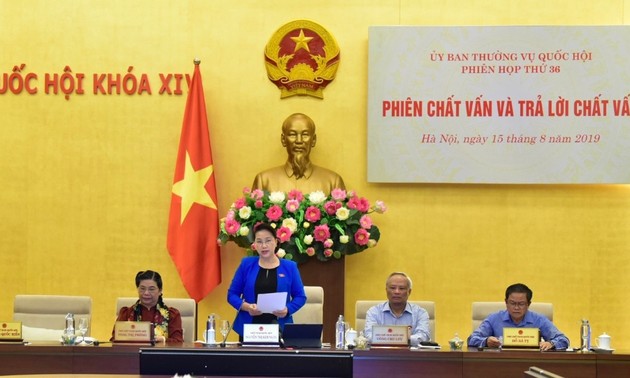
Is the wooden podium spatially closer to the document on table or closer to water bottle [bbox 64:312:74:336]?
the document on table

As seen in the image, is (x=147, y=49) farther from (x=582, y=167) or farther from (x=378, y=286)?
(x=582, y=167)

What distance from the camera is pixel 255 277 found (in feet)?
20.9

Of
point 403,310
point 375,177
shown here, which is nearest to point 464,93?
point 375,177

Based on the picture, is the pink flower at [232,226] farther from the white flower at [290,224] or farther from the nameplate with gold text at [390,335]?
the nameplate with gold text at [390,335]

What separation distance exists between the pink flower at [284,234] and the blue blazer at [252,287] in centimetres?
127

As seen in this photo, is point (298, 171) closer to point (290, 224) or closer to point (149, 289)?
point (290, 224)

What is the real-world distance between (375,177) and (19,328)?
3.36 metres

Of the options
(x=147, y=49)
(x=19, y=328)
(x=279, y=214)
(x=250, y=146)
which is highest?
(x=147, y=49)

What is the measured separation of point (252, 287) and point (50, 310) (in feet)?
4.77

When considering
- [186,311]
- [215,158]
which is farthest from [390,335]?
[215,158]

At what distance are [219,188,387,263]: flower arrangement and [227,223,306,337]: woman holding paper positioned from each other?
132 cm

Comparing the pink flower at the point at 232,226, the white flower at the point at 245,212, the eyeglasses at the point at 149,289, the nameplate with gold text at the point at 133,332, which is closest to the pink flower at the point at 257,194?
the white flower at the point at 245,212

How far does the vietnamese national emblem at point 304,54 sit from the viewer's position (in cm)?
853

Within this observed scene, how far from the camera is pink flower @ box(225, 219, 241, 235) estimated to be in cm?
781
